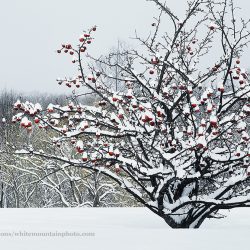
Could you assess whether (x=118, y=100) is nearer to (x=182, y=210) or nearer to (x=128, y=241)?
(x=182, y=210)

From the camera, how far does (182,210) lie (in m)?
5.81

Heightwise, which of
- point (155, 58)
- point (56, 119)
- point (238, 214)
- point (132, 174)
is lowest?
point (238, 214)

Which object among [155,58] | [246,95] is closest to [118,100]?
[155,58]

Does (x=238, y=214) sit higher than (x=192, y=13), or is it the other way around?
(x=192, y=13)

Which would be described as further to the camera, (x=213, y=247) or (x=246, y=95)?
(x=246, y=95)

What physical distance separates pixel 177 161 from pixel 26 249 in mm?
2430

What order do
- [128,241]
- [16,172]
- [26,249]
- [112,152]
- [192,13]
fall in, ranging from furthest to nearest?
[16,172] < [192,13] < [112,152] < [128,241] < [26,249]

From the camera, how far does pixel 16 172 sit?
75.4 feet

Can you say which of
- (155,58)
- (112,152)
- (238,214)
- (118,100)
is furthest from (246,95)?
(238,214)

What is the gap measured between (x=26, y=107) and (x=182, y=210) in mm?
2576

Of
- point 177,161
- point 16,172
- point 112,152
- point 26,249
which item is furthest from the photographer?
point 16,172

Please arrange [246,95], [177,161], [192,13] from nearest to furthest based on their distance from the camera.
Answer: [177,161]
[246,95]
[192,13]

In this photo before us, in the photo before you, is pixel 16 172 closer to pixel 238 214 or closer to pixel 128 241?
pixel 238 214

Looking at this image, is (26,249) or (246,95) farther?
(246,95)
